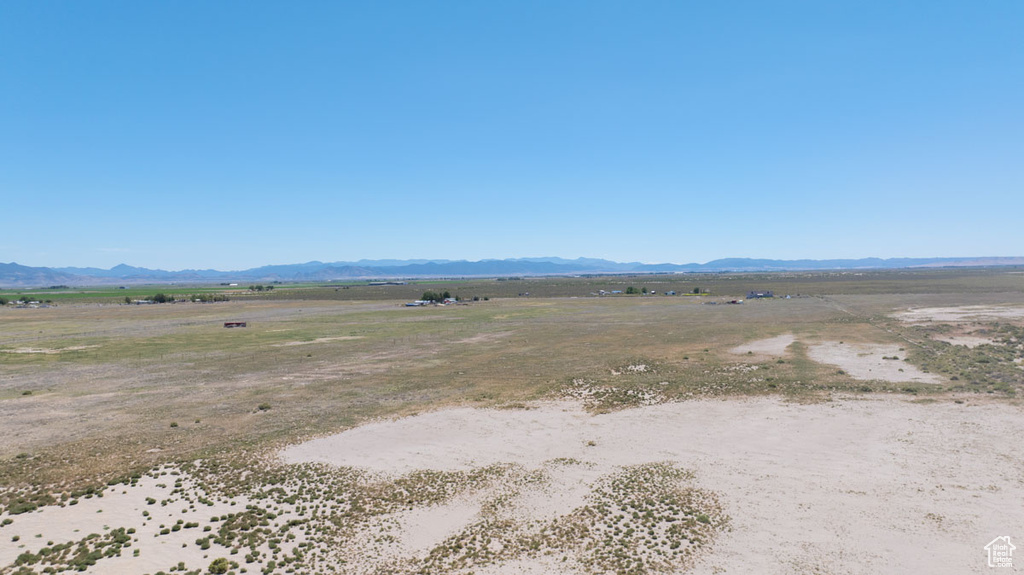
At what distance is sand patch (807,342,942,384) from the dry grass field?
0.40 meters

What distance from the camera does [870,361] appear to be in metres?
34.9

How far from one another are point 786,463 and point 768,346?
→ 1091 inches

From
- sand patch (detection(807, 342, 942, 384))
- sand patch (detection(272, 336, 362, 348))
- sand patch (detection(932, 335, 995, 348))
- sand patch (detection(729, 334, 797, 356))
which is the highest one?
sand patch (detection(932, 335, 995, 348))

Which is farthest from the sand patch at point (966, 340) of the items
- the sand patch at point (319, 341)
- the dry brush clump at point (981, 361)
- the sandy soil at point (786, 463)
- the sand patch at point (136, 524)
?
the sand patch at point (319, 341)

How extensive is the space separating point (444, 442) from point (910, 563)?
15760mm

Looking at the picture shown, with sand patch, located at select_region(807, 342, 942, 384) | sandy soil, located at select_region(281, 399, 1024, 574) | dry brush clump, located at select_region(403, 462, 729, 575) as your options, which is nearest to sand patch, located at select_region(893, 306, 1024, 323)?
sand patch, located at select_region(807, 342, 942, 384)

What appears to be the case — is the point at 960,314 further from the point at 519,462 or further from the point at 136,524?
the point at 136,524

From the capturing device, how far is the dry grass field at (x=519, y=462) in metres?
12.9

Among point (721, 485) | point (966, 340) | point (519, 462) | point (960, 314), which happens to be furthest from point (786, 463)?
point (960, 314)

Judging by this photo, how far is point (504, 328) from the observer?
197 feet

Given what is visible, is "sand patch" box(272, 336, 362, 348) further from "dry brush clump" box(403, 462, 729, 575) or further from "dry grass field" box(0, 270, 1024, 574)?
"dry brush clump" box(403, 462, 729, 575)

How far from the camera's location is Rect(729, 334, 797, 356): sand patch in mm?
39825

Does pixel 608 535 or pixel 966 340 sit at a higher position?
pixel 966 340

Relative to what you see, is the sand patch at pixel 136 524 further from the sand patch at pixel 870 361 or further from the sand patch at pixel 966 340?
the sand patch at pixel 966 340
